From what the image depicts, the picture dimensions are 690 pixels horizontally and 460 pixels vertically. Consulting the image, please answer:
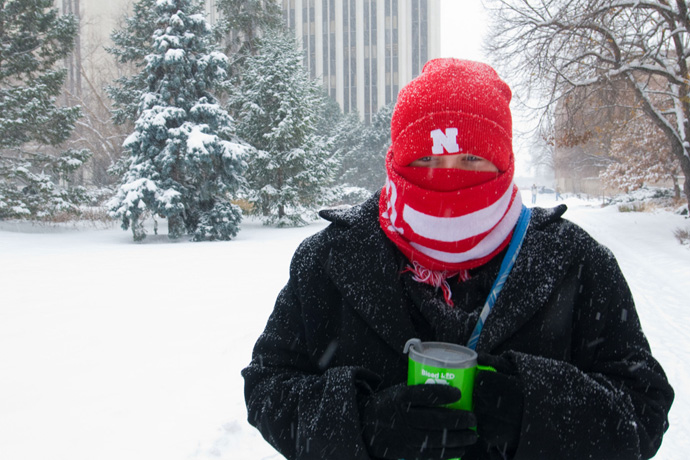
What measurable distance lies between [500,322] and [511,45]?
48.3 feet

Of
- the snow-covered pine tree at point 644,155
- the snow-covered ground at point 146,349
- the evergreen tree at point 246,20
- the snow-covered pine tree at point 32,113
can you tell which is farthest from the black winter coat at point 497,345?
the evergreen tree at point 246,20

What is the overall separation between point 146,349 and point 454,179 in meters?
4.61

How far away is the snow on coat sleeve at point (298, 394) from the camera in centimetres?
129

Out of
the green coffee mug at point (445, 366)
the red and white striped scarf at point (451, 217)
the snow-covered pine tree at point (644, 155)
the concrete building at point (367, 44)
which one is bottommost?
the green coffee mug at point (445, 366)

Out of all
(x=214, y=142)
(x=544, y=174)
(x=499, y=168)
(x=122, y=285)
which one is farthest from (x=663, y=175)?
(x=544, y=174)

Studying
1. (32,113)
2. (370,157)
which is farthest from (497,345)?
(370,157)

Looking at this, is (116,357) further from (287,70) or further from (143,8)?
(143,8)

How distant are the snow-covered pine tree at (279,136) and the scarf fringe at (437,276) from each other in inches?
795

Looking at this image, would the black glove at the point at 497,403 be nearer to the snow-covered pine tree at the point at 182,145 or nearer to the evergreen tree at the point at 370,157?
the snow-covered pine tree at the point at 182,145

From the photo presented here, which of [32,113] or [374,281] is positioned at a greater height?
[32,113]

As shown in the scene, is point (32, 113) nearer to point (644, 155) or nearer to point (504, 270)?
point (504, 270)

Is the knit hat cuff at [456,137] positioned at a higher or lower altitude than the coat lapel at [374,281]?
higher

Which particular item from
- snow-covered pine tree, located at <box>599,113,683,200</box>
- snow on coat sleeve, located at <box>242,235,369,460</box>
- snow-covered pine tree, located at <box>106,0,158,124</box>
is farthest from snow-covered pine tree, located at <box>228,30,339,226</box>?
snow on coat sleeve, located at <box>242,235,369,460</box>

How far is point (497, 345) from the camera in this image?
4.46 feet
